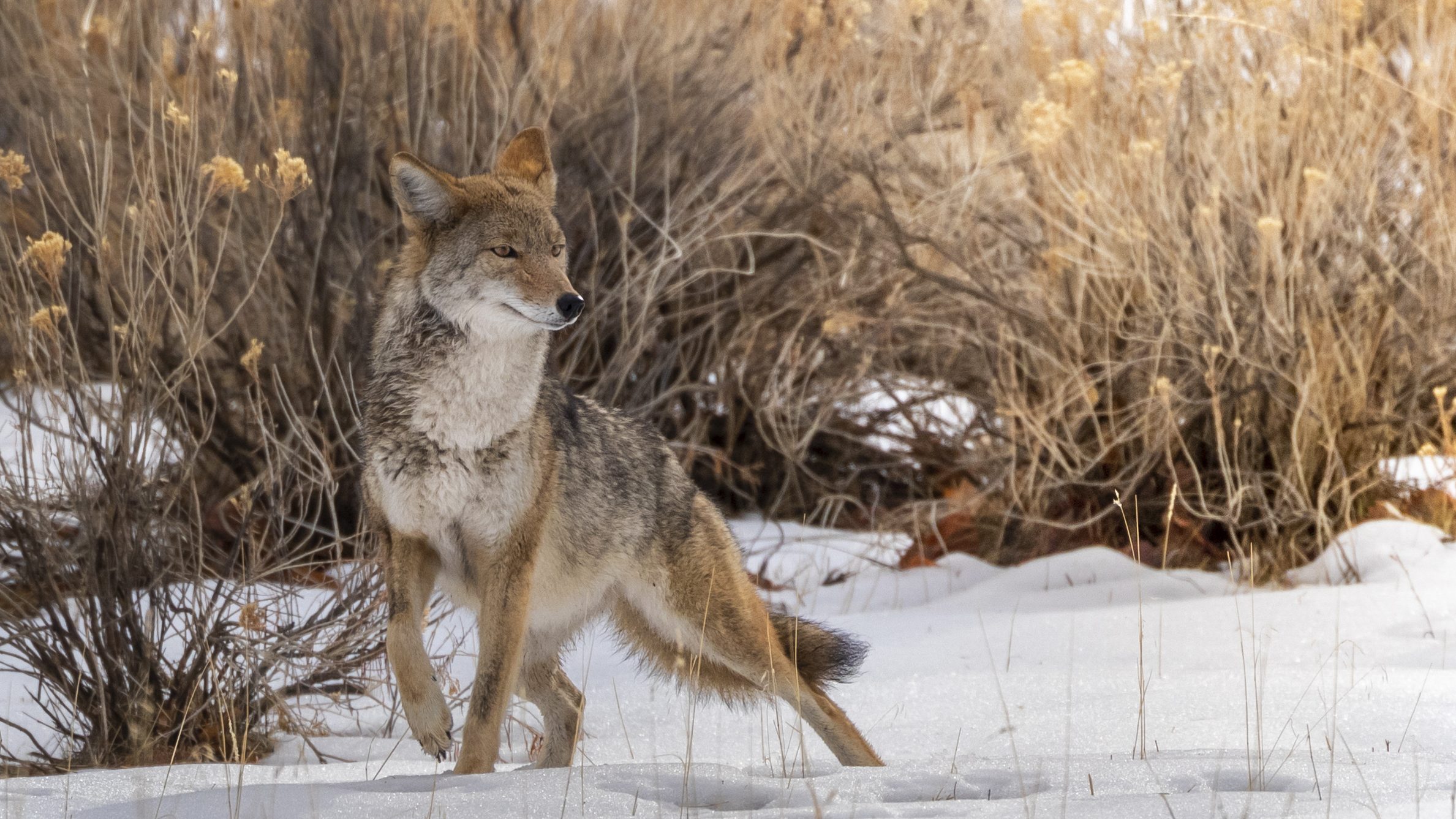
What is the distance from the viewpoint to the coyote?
3.70 meters

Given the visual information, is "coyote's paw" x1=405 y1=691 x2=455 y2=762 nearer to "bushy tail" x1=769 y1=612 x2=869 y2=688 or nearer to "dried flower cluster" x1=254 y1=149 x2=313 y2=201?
"bushy tail" x1=769 y1=612 x2=869 y2=688

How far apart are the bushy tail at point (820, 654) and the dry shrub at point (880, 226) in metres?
2.17

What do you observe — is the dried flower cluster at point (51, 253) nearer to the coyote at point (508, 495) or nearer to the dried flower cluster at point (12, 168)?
the dried flower cluster at point (12, 168)

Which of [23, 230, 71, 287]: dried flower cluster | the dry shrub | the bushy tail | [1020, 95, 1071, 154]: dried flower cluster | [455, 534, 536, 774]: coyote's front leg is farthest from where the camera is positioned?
the dry shrub

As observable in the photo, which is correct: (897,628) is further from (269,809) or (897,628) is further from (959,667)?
(269,809)

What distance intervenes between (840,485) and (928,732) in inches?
143

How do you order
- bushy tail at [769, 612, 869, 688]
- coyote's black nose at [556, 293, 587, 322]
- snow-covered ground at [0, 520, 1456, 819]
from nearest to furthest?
1. snow-covered ground at [0, 520, 1456, 819]
2. coyote's black nose at [556, 293, 587, 322]
3. bushy tail at [769, 612, 869, 688]

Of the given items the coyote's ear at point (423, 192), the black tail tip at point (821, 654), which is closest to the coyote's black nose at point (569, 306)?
the coyote's ear at point (423, 192)

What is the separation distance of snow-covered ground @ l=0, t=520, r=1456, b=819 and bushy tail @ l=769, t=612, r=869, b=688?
Answer: 193mm

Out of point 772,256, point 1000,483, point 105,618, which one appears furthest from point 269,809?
point 772,256

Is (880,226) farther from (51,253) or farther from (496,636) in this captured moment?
(51,253)

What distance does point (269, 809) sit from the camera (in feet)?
10.5

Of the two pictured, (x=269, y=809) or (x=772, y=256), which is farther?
(x=772, y=256)

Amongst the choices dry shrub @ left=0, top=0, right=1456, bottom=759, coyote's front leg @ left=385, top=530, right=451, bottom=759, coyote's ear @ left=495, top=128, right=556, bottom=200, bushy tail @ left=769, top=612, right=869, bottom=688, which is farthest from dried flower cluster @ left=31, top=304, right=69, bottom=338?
bushy tail @ left=769, top=612, right=869, bottom=688
